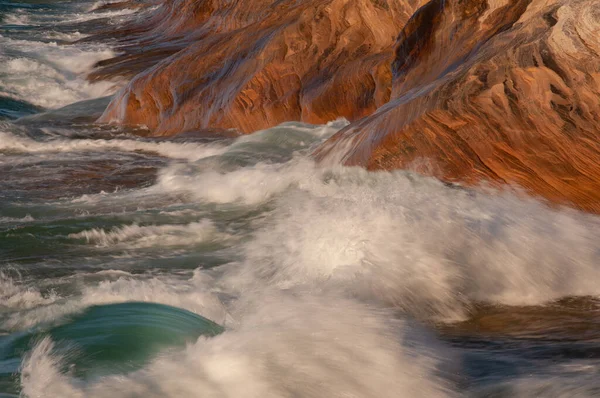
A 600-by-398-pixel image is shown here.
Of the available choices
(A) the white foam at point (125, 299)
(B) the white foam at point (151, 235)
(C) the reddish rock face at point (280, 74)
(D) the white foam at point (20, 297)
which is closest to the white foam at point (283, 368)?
(A) the white foam at point (125, 299)

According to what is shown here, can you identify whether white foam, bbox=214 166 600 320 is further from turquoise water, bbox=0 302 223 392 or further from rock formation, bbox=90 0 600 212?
turquoise water, bbox=0 302 223 392

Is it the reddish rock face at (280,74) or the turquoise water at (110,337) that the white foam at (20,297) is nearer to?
the turquoise water at (110,337)

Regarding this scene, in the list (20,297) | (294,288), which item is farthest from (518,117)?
(20,297)

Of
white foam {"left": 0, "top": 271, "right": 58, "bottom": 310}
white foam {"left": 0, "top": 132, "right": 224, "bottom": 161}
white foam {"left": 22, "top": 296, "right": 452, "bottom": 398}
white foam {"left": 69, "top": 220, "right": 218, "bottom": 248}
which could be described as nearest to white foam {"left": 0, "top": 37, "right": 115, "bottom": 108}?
white foam {"left": 0, "top": 132, "right": 224, "bottom": 161}

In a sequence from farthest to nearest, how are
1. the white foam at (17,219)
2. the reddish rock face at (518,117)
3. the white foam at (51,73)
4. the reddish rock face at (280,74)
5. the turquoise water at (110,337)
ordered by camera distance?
1. the white foam at (51,73)
2. the reddish rock face at (280,74)
3. the white foam at (17,219)
4. the reddish rock face at (518,117)
5. the turquoise water at (110,337)

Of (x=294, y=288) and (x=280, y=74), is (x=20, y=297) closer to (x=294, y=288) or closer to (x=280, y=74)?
(x=294, y=288)

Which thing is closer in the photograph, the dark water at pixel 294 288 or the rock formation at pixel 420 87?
the dark water at pixel 294 288

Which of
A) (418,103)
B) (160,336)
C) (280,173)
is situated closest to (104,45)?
(280,173)
